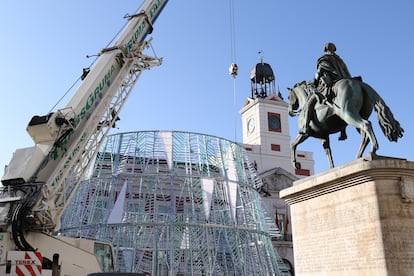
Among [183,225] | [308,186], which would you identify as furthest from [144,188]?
[308,186]

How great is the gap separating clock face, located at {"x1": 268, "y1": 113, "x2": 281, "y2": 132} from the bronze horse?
4344 centimetres

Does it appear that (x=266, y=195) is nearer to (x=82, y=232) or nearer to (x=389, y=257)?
(x=82, y=232)

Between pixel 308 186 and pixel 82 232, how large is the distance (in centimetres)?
2211

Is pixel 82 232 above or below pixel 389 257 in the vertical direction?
above

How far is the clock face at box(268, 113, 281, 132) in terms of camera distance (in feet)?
174

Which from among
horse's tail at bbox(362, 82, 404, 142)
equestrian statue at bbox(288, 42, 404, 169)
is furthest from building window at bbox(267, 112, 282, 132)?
horse's tail at bbox(362, 82, 404, 142)

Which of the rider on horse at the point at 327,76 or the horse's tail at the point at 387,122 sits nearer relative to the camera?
the horse's tail at the point at 387,122

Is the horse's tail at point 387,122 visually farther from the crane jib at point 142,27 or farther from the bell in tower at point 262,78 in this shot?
the bell in tower at point 262,78

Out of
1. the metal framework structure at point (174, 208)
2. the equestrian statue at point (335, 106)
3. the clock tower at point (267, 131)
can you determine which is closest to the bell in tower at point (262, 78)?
the clock tower at point (267, 131)

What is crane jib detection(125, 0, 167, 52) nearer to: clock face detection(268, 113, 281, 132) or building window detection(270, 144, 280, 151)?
building window detection(270, 144, 280, 151)

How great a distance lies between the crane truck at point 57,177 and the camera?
456 inches

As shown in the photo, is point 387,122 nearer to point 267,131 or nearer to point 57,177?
point 57,177

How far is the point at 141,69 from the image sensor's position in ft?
66.3

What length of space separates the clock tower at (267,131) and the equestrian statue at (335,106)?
4015 centimetres
